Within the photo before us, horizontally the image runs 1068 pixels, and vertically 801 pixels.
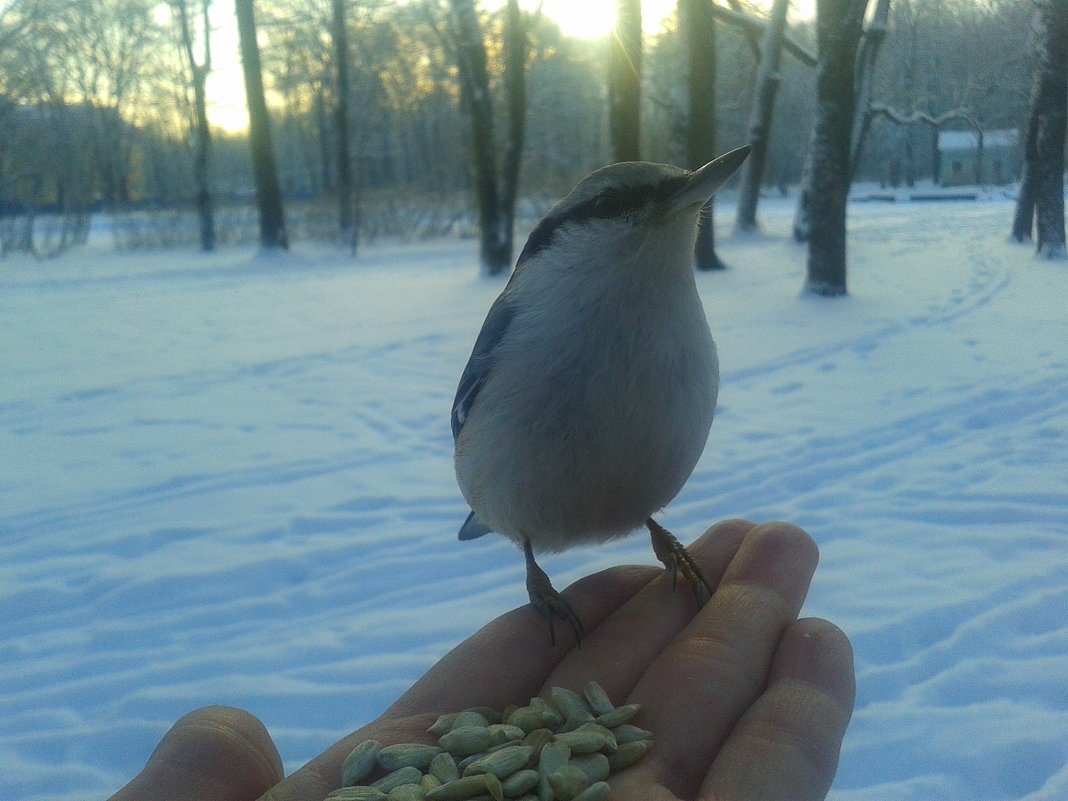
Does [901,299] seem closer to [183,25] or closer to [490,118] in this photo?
[490,118]

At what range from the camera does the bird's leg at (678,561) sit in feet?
6.95

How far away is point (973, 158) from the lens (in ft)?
19.9

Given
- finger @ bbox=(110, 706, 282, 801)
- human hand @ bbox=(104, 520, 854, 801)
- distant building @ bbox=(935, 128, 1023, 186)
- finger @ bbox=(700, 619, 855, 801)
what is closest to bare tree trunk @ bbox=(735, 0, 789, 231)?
distant building @ bbox=(935, 128, 1023, 186)

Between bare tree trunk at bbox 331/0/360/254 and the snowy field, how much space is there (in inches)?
410

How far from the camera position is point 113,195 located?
19.6 m

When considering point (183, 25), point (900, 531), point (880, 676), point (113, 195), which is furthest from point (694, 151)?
point (113, 195)

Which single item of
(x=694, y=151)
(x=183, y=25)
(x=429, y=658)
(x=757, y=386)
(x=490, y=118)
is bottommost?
(x=429, y=658)

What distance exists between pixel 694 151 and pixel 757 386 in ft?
17.0

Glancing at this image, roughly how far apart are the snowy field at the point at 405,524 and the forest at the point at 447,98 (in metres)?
2.30

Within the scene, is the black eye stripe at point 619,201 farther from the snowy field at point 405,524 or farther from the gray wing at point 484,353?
the snowy field at point 405,524

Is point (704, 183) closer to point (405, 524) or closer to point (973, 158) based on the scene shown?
point (405, 524)

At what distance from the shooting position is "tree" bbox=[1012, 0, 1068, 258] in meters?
7.43

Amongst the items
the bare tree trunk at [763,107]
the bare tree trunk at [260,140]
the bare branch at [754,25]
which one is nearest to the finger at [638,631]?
the bare branch at [754,25]

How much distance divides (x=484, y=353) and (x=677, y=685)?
897 millimetres
